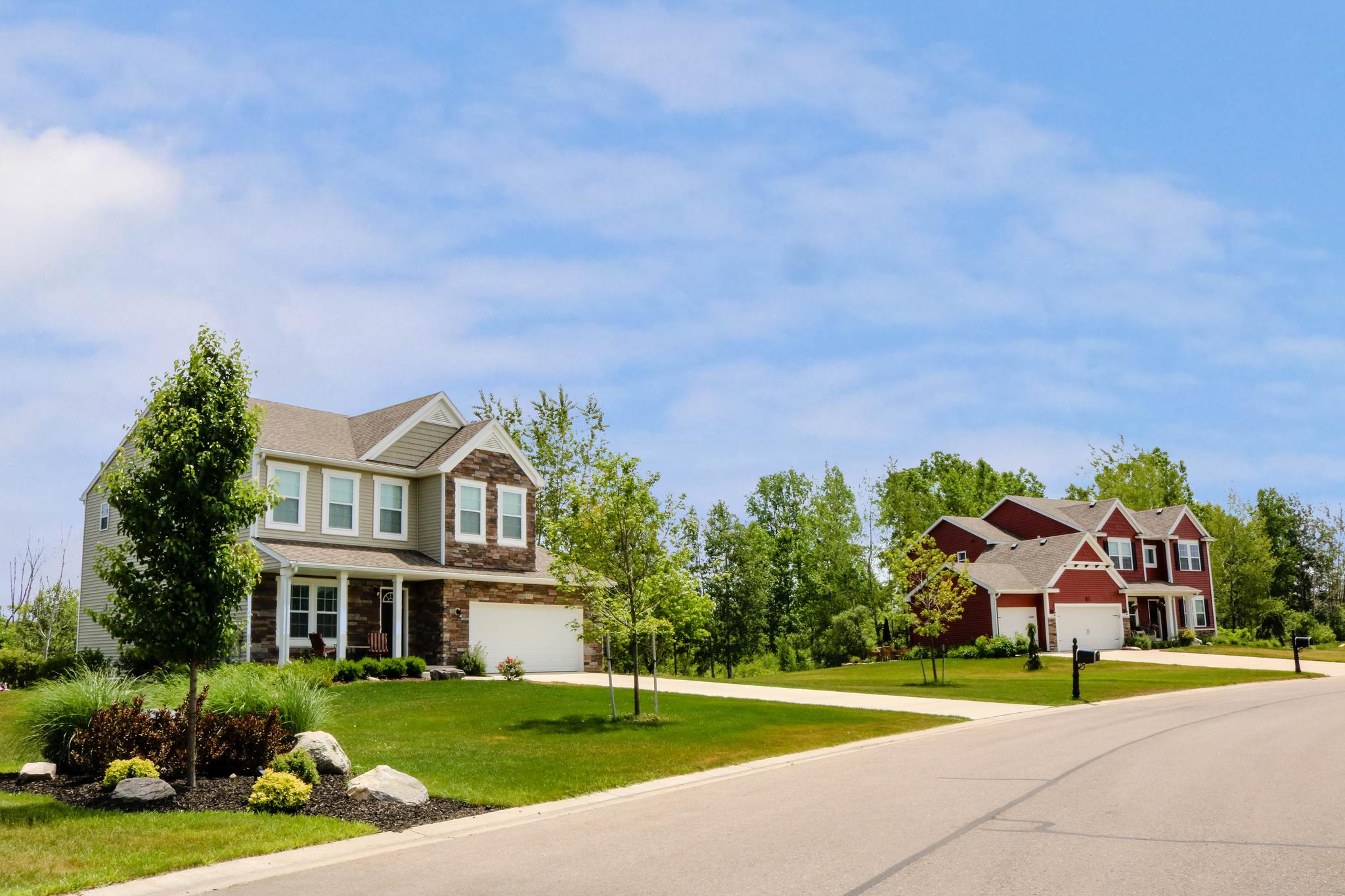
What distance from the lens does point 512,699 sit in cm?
2311

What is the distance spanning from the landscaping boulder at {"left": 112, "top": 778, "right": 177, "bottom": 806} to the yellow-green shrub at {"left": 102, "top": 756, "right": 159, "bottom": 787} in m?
0.38

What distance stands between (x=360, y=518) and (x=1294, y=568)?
78866mm

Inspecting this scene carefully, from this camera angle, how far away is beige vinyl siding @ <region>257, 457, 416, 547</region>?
29359mm

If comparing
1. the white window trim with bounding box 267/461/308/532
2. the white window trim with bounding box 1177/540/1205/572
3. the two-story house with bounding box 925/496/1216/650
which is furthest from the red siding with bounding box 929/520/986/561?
the white window trim with bounding box 267/461/308/532

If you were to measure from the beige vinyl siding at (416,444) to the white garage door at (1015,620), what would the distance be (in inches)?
1114

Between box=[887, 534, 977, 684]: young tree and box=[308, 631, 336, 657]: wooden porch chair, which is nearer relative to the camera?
box=[308, 631, 336, 657]: wooden porch chair

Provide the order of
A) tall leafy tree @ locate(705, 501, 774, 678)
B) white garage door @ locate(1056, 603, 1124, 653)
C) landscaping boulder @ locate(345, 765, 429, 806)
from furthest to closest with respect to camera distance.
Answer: tall leafy tree @ locate(705, 501, 774, 678) → white garage door @ locate(1056, 603, 1124, 653) → landscaping boulder @ locate(345, 765, 429, 806)

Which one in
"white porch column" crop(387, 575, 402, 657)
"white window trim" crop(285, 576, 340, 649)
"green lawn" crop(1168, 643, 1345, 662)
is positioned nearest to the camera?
"white window trim" crop(285, 576, 340, 649)

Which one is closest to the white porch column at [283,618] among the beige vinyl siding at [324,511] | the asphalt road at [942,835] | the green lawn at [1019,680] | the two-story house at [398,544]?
the two-story house at [398,544]

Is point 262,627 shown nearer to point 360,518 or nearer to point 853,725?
point 360,518

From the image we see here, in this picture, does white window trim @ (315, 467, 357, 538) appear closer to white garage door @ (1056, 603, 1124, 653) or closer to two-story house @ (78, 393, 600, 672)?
two-story house @ (78, 393, 600, 672)

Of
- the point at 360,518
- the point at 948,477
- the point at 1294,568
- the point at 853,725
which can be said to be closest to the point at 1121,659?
the point at 853,725

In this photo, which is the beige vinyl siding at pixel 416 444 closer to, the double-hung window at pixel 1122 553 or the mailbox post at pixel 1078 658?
the mailbox post at pixel 1078 658

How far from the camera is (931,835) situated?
9211mm
